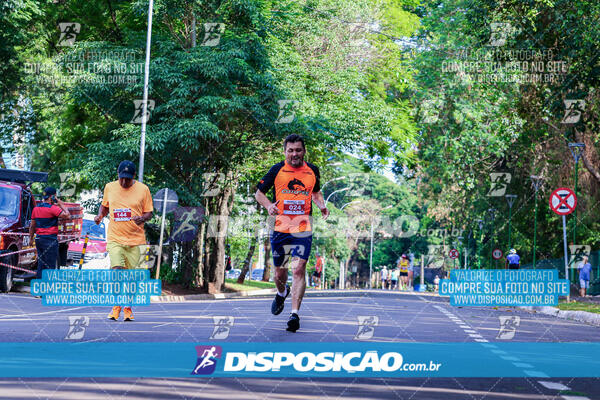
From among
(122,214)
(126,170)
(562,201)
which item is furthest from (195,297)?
(126,170)

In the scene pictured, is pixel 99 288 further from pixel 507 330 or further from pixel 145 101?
pixel 145 101

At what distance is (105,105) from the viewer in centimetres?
2917

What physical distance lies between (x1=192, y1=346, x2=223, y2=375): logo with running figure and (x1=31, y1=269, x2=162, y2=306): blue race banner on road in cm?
461

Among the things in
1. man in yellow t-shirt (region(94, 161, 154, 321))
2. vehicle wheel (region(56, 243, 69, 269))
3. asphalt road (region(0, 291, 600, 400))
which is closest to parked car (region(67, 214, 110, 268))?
vehicle wheel (region(56, 243, 69, 269))

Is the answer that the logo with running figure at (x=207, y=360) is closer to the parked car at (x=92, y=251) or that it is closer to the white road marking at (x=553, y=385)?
the white road marking at (x=553, y=385)

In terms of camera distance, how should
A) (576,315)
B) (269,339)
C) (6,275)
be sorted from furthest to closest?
1. (576,315)
2. (6,275)
3. (269,339)

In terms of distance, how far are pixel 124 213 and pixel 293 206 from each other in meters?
2.29

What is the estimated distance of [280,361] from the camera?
7.80m

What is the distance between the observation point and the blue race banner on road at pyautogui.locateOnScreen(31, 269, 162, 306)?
12469mm

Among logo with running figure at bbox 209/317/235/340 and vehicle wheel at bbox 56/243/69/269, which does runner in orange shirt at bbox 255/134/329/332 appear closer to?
logo with running figure at bbox 209/317/235/340

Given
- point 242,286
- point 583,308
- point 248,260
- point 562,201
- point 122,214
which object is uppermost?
point 562,201

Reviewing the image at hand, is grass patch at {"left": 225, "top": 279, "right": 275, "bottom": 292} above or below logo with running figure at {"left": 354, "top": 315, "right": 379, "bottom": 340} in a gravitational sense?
below

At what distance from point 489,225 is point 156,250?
929 inches

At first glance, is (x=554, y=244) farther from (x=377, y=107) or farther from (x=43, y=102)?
(x=43, y=102)
